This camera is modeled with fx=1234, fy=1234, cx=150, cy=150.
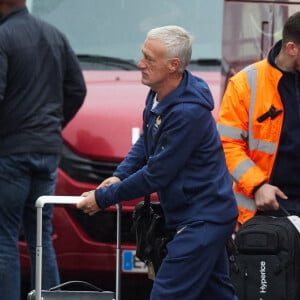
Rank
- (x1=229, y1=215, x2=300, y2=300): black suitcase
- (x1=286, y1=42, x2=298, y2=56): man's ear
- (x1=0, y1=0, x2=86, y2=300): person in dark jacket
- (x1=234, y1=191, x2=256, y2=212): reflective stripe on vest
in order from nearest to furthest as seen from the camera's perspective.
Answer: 1. (x1=229, y1=215, x2=300, y2=300): black suitcase
2. (x1=286, y1=42, x2=298, y2=56): man's ear
3. (x1=234, y1=191, x2=256, y2=212): reflective stripe on vest
4. (x1=0, y1=0, x2=86, y2=300): person in dark jacket

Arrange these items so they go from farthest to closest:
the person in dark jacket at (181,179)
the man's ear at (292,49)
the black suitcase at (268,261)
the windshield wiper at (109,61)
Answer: the windshield wiper at (109,61)
the man's ear at (292,49)
the black suitcase at (268,261)
the person in dark jacket at (181,179)

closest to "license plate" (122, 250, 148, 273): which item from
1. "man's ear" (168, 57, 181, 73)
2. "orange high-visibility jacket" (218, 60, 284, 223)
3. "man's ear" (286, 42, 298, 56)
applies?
"orange high-visibility jacket" (218, 60, 284, 223)

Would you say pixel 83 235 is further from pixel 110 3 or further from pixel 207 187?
pixel 207 187

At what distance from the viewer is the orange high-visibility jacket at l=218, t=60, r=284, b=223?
5.96 m

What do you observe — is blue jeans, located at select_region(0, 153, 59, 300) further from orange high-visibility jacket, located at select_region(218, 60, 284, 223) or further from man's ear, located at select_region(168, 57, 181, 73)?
man's ear, located at select_region(168, 57, 181, 73)

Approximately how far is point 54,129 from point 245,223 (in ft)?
4.95

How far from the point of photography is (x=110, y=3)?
817 cm

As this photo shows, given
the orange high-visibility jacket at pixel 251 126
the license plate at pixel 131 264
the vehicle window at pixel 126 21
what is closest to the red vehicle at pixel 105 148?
the license plate at pixel 131 264

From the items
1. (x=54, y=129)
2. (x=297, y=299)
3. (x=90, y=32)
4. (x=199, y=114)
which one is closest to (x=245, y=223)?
(x=297, y=299)

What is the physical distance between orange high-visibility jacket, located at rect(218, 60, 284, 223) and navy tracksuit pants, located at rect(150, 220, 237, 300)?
26.0 inches

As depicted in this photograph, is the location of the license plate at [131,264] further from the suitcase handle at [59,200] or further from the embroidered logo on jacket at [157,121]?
the embroidered logo on jacket at [157,121]

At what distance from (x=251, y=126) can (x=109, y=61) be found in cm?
219

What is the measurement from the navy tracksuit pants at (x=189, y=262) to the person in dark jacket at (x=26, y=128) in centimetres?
169

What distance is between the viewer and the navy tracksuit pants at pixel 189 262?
17.4 ft
